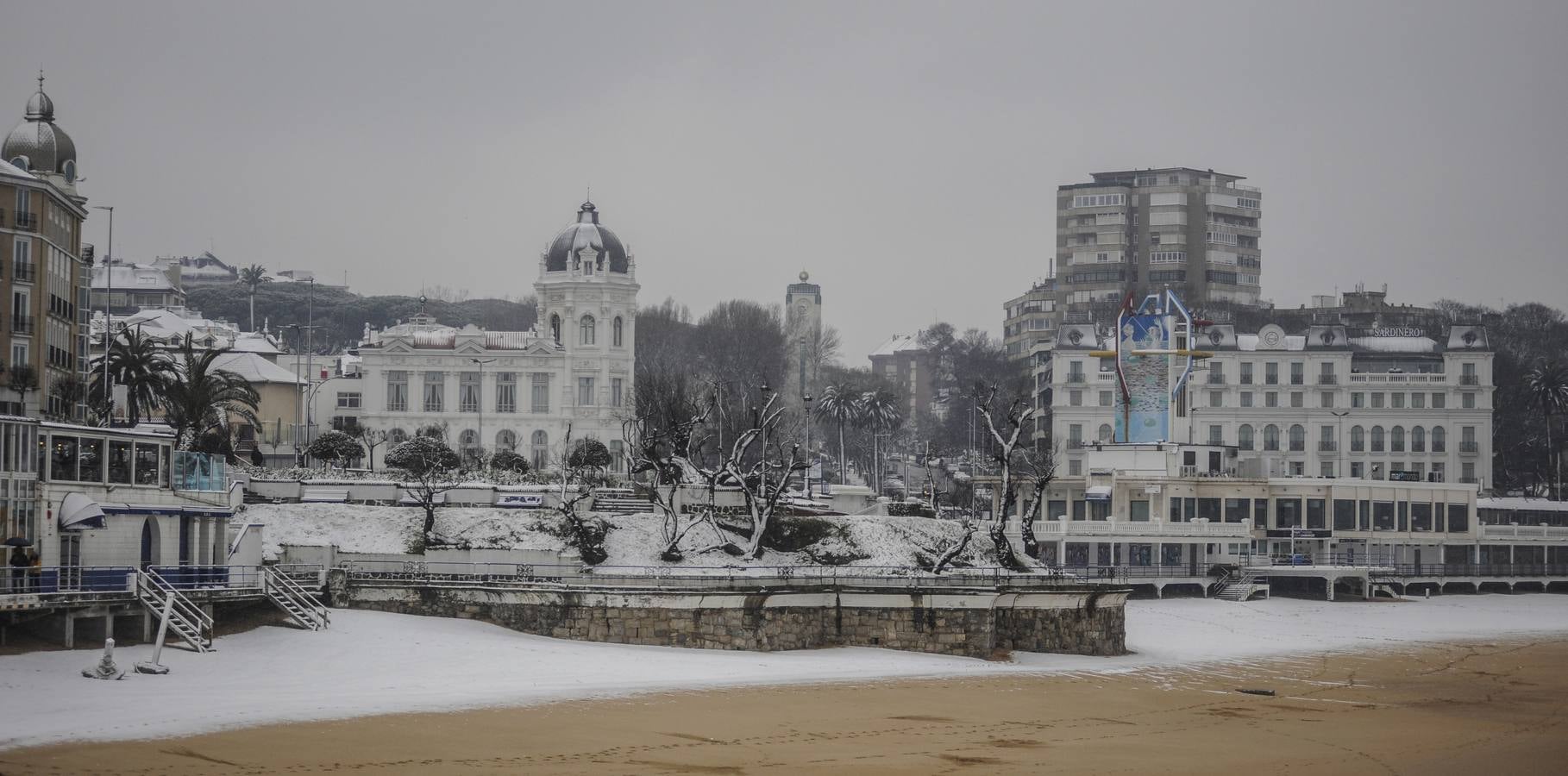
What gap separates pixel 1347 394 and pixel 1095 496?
1329 inches

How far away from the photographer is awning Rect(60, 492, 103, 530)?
4209 centimetres

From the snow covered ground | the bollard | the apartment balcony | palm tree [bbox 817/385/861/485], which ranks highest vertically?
the apartment balcony

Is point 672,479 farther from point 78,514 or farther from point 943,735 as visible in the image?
point 943,735

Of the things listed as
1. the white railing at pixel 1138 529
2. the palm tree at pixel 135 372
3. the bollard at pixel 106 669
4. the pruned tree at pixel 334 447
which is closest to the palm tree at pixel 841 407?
the white railing at pixel 1138 529

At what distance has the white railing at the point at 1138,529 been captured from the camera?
84.5m

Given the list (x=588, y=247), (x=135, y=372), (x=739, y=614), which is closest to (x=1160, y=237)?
(x=588, y=247)

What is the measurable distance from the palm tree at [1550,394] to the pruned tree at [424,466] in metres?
75.2

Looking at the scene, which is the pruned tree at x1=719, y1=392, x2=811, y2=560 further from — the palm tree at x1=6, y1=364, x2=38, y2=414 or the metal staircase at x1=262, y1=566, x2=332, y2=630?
the palm tree at x1=6, y1=364, x2=38, y2=414

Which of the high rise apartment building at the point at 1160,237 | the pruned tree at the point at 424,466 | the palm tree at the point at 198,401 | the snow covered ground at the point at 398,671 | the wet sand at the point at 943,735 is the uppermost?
the high rise apartment building at the point at 1160,237

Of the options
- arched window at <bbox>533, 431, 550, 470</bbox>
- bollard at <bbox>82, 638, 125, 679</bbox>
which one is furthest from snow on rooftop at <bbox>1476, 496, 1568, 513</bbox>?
bollard at <bbox>82, 638, 125, 679</bbox>

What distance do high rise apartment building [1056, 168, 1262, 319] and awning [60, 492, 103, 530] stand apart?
124 meters

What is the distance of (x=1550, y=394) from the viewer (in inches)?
4587

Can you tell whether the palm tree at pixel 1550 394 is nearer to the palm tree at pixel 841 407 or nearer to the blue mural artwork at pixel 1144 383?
the blue mural artwork at pixel 1144 383

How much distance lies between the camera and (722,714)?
4091 cm
